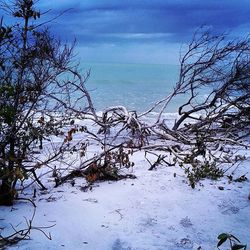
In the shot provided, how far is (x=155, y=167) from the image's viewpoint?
5785 millimetres

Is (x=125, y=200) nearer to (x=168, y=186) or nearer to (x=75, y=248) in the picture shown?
(x=168, y=186)

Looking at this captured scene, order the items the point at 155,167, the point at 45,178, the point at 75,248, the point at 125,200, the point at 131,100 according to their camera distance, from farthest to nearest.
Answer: the point at 131,100, the point at 155,167, the point at 45,178, the point at 125,200, the point at 75,248

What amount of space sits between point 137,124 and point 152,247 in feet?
15.2

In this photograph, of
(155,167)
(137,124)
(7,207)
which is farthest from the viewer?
(137,124)

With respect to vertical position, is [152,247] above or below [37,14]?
below

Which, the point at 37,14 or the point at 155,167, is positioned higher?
the point at 37,14

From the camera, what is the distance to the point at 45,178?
5.27 metres

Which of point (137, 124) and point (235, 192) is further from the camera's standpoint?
point (137, 124)

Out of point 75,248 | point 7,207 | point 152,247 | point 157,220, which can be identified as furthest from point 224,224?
point 7,207

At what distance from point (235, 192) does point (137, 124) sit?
3.40 meters

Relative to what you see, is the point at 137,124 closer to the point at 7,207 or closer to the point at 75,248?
the point at 7,207

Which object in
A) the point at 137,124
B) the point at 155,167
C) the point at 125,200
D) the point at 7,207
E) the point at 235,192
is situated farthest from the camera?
the point at 137,124

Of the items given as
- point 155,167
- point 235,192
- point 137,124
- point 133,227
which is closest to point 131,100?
point 137,124

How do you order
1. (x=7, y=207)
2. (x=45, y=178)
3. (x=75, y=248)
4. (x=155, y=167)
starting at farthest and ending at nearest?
1. (x=155, y=167)
2. (x=45, y=178)
3. (x=7, y=207)
4. (x=75, y=248)
